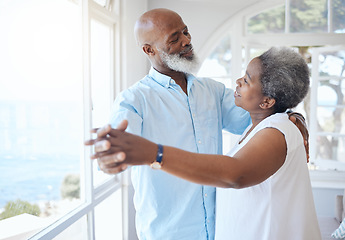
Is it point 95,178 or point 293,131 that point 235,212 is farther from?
point 95,178

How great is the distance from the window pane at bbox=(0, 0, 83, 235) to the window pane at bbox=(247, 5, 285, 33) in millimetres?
2351

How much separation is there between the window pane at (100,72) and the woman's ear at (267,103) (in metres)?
2.00

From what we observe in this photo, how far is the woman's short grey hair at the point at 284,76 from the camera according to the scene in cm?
118

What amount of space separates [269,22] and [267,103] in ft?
10.3

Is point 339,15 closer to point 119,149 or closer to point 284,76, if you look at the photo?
point 284,76

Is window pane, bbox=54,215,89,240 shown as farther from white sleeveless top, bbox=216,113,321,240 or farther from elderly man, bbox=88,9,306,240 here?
white sleeveless top, bbox=216,113,321,240

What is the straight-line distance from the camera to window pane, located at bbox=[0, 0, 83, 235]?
1886 mm

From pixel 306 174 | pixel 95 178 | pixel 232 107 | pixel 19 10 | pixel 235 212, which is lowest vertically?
pixel 95 178

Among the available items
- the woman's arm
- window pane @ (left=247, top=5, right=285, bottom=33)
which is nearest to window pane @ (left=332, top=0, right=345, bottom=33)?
window pane @ (left=247, top=5, right=285, bottom=33)

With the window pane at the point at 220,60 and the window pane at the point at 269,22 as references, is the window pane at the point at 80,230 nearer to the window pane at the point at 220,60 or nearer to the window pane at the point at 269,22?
the window pane at the point at 220,60

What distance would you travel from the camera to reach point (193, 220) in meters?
1.55

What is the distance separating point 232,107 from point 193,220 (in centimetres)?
63

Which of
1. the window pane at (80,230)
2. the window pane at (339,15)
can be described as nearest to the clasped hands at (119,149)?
the window pane at (80,230)

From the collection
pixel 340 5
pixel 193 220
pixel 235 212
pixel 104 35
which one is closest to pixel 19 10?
pixel 104 35
